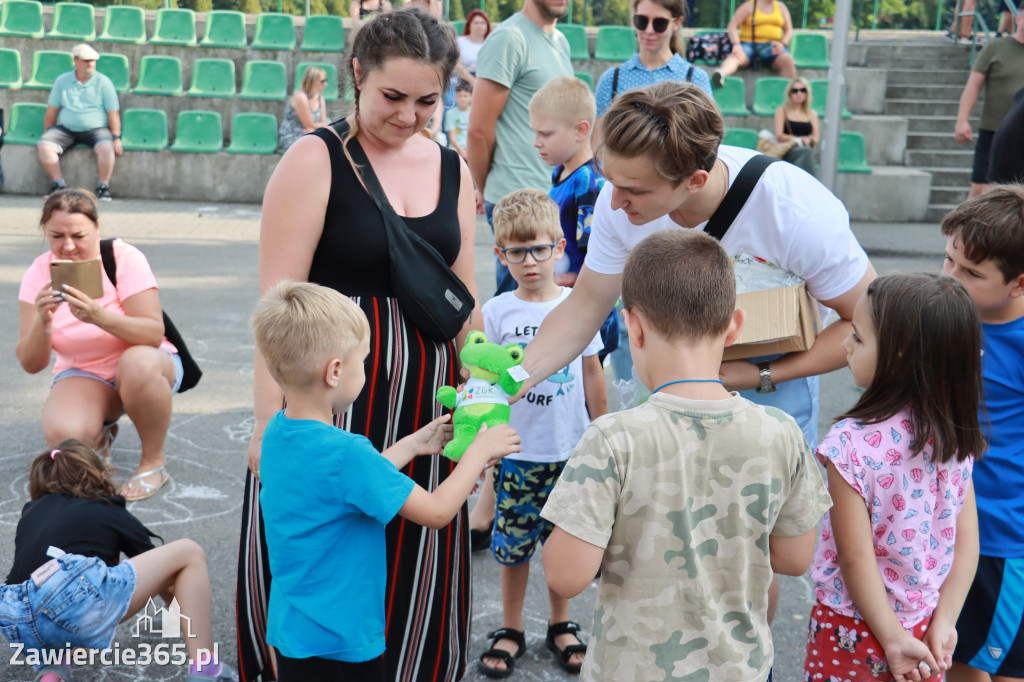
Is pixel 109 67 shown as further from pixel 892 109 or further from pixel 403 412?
pixel 403 412

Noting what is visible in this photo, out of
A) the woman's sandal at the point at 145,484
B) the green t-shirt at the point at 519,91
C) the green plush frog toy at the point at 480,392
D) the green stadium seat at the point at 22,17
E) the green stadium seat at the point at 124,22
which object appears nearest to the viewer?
the green plush frog toy at the point at 480,392

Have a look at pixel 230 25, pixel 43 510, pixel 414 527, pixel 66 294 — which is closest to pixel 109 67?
pixel 230 25

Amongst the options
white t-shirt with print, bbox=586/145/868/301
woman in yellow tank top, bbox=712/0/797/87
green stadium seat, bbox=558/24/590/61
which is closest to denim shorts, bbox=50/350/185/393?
white t-shirt with print, bbox=586/145/868/301

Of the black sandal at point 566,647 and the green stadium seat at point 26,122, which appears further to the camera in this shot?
the green stadium seat at point 26,122

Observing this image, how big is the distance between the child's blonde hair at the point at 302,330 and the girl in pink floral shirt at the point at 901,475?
105cm

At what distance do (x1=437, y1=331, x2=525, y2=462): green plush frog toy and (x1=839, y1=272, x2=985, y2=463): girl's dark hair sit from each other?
81cm

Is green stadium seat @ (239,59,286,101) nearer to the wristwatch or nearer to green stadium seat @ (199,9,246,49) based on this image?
green stadium seat @ (199,9,246,49)

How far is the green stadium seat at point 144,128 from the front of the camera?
11.3 metres

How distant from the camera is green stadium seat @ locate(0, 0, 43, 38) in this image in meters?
12.7

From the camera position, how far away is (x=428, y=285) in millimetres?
2174

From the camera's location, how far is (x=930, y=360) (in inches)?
73.2

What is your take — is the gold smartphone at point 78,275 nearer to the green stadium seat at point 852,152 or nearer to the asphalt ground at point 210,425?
the asphalt ground at point 210,425

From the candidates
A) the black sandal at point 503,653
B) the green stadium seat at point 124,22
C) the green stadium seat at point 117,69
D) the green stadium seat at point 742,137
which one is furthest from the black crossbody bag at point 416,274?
the green stadium seat at point 124,22

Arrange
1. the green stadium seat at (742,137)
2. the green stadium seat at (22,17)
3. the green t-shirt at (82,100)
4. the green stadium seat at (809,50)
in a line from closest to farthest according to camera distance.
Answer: the green t-shirt at (82,100), the green stadium seat at (742,137), the green stadium seat at (809,50), the green stadium seat at (22,17)
